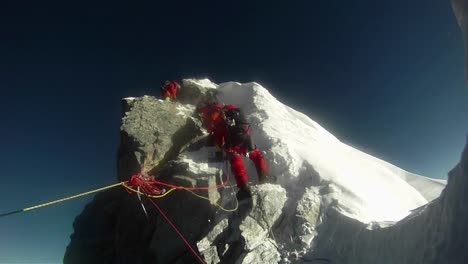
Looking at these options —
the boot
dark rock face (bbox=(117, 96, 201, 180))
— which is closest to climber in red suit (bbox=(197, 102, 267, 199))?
the boot

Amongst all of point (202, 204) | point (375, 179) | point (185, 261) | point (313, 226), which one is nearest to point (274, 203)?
point (313, 226)

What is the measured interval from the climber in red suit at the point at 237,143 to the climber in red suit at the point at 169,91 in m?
4.43

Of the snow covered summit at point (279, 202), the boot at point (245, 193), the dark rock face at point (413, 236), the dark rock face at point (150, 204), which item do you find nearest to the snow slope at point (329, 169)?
the snow covered summit at point (279, 202)

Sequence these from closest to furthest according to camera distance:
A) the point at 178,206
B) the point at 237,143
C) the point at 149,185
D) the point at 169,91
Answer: the point at 149,185, the point at 178,206, the point at 237,143, the point at 169,91

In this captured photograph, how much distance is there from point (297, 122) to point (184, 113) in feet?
16.4

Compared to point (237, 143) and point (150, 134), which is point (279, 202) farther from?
point (150, 134)

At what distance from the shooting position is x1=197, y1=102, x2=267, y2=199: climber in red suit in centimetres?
855

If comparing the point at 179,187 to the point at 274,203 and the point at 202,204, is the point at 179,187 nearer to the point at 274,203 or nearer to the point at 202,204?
the point at 202,204

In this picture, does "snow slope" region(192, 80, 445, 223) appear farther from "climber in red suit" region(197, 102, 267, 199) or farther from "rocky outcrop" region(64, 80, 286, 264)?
"rocky outcrop" region(64, 80, 286, 264)

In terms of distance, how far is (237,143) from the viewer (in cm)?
984

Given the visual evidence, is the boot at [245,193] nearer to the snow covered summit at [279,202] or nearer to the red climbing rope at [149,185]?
the snow covered summit at [279,202]

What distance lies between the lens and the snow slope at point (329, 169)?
27.7ft

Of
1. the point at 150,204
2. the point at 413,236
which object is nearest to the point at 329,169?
the point at 413,236

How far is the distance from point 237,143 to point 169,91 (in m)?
6.43
